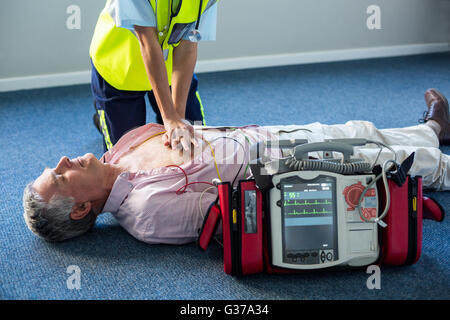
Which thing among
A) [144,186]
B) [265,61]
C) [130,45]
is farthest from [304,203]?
[265,61]

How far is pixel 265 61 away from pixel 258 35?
19 centimetres

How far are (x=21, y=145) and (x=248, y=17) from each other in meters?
1.73

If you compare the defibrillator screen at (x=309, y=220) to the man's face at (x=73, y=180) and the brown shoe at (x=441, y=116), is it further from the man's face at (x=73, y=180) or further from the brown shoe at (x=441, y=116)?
the brown shoe at (x=441, y=116)

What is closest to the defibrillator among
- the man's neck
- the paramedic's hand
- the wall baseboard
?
the paramedic's hand

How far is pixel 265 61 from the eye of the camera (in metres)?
3.62

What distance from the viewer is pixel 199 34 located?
1.85 meters

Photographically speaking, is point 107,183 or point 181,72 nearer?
point 107,183

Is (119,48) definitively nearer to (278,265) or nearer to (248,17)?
(278,265)

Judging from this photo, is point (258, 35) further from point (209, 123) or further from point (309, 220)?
point (309, 220)

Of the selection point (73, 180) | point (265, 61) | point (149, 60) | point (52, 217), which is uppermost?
point (149, 60)
